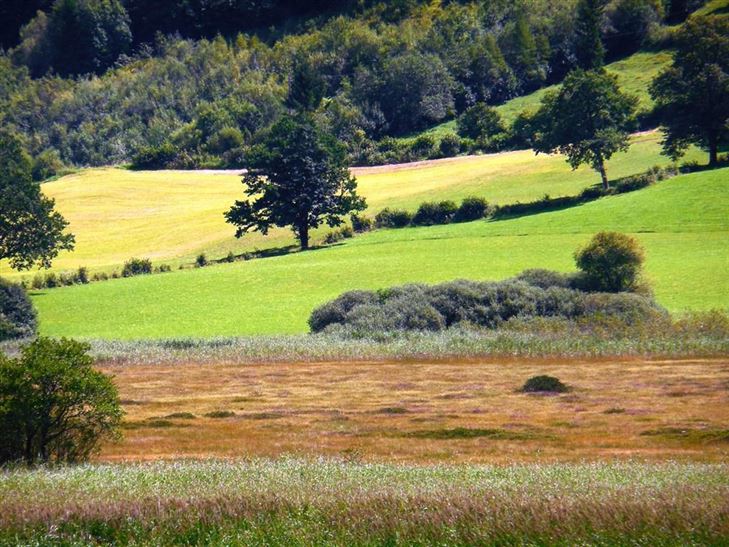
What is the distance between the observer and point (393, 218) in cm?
8306

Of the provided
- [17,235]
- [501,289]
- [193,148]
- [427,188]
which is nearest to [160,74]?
[193,148]

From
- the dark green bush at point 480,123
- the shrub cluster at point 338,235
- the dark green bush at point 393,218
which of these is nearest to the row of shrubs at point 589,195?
the dark green bush at point 393,218

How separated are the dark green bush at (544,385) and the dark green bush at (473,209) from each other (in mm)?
47753

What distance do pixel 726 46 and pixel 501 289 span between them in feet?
135

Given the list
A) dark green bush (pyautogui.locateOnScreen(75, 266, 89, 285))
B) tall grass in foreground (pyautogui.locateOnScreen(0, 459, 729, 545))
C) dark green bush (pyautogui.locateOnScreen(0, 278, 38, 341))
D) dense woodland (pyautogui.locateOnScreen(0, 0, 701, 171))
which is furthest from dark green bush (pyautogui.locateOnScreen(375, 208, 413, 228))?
tall grass in foreground (pyautogui.locateOnScreen(0, 459, 729, 545))

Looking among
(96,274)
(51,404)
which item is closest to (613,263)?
(51,404)

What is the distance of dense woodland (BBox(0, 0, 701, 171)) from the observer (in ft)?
418

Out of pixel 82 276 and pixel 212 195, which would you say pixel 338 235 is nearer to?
pixel 82 276

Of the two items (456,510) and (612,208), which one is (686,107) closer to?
(612,208)

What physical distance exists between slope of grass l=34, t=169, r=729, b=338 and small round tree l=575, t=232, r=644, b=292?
6.33 ft

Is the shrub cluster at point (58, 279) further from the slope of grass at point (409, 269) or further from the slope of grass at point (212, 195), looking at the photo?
the slope of grass at point (212, 195)

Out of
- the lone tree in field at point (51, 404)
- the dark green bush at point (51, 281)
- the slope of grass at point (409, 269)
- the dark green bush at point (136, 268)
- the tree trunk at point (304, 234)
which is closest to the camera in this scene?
the lone tree in field at point (51, 404)

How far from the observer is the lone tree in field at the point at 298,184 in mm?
78062

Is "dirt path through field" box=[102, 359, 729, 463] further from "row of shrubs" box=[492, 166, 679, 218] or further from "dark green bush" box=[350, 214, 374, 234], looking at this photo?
"dark green bush" box=[350, 214, 374, 234]
